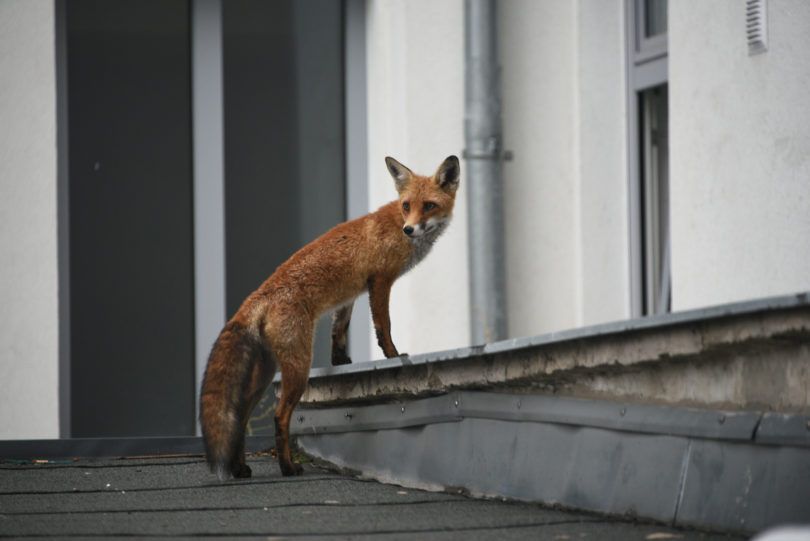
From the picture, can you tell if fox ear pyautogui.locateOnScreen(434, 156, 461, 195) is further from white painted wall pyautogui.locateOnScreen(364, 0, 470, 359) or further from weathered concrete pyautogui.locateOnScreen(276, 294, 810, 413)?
white painted wall pyautogui.locateOnScreen(364, 0, 470, 359)

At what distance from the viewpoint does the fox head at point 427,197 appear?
4.32 meters

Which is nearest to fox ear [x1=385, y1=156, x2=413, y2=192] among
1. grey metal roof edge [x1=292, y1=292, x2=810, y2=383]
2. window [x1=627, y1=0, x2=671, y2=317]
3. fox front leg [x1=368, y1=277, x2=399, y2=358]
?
fox front leg [x1=368, y1=277, x2=399, y2=358]

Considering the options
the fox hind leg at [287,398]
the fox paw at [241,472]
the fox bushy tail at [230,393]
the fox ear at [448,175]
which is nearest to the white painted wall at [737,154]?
the fox ear at [448,175]

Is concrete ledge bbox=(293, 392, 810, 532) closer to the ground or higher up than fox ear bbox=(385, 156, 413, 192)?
closer to the ground

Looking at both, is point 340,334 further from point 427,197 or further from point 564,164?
point 564,164

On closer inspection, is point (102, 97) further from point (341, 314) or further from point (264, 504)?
point (264, 504)

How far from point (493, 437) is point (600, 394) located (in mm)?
500

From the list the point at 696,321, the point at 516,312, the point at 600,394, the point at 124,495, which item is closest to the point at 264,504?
the point at 124,495

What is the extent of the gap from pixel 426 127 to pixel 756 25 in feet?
8.68

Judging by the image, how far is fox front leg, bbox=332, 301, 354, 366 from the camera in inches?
183

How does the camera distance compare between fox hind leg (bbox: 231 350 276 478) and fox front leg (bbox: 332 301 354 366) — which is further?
fox front leg (bbox: 332 301 354 366)

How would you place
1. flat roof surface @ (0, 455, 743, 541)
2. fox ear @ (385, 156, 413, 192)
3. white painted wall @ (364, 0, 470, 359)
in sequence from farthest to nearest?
white painted wall @ (364, 0, 470, 359), fox ear @ (385, 156, 413, 192), flat roof surface @ (0, 455, 743, 541)

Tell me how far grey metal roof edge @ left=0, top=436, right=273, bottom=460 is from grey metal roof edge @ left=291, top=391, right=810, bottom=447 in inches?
35.5

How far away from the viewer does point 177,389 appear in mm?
7359
